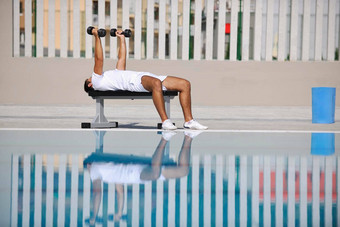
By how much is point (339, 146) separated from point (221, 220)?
232cm

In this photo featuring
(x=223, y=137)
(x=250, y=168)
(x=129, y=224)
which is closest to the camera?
(x=129, y=224)

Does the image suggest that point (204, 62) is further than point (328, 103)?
Yes

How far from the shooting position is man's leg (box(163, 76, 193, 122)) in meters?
4.89

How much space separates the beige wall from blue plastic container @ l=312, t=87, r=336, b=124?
8.07 feet

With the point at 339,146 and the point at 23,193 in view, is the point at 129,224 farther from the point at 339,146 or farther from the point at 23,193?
the point at 339,146

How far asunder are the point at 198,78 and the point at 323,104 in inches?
110

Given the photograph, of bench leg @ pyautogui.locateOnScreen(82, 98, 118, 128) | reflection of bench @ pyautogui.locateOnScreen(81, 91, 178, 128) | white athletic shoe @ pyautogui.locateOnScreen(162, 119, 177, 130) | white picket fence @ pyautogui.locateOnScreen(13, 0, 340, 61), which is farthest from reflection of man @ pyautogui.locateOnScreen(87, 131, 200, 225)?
white picket fence @ pyautogui.locateOnScreen(13, 0, 340, 61)

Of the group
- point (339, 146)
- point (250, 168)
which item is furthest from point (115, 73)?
point (250, 168)

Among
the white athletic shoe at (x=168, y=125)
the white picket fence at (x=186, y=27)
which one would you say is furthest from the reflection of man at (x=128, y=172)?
the white picket fence at (x=186, y=27)

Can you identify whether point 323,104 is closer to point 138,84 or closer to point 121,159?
point 138,84

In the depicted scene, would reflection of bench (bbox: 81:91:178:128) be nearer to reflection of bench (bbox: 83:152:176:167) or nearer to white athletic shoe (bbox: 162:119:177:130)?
white athletic shoe (bbox: 162:119:177:130)

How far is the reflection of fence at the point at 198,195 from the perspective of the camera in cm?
164

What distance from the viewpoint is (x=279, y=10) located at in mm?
8562

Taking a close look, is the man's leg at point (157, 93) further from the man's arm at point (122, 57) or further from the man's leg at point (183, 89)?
the man's arm at point (122, 57)
